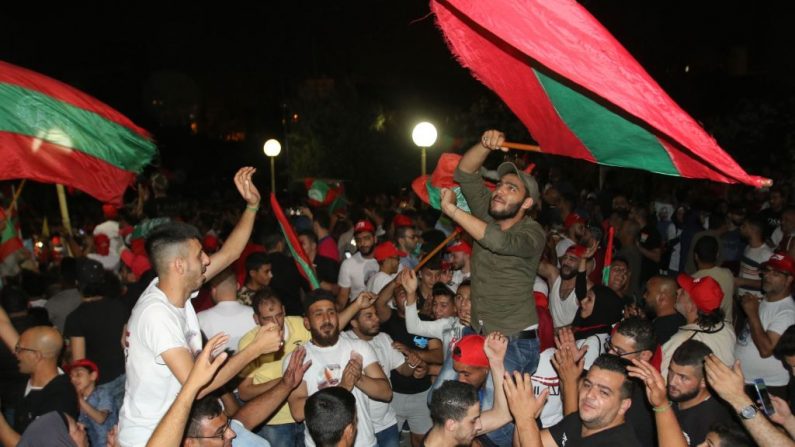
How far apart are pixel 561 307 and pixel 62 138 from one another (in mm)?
4773

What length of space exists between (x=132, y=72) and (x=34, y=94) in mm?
37782

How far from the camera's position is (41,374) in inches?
210

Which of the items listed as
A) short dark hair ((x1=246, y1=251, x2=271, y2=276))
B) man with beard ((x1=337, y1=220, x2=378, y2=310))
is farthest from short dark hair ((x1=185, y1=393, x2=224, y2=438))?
man with beard ((x1=337, y1=220, x2=378, y2=310))

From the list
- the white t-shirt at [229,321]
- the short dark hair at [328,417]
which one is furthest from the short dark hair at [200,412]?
the white t-shirt at [229,321]

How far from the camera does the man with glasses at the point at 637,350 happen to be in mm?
4883

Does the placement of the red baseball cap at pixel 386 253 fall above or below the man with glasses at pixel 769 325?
above

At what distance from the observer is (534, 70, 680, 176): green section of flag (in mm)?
4734

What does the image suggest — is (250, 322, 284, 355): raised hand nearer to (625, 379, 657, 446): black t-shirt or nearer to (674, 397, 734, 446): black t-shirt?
(625, 379, 657, 446): black t-shirt

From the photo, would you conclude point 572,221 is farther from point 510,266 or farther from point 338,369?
point 338,369

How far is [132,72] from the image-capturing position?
136ft

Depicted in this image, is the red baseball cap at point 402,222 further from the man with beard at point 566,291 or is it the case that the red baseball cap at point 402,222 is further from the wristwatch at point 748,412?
the wristwatch at point 748,412

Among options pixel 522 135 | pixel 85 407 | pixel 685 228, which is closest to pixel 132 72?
pixel 522 135

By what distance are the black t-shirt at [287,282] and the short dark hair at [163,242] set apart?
433cm

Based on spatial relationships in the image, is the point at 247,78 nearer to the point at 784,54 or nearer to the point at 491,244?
the point at 784,54
